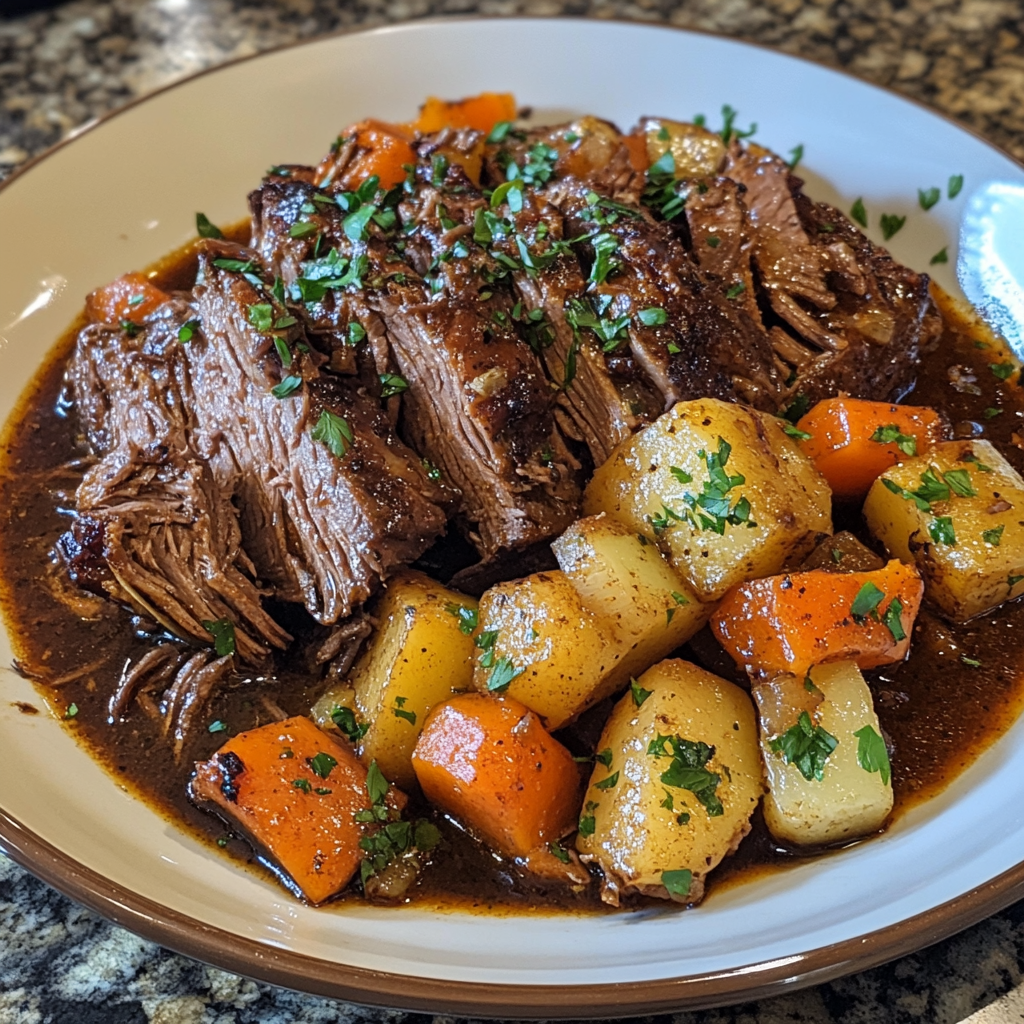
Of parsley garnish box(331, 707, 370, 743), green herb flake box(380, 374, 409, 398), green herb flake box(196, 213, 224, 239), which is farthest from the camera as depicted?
green herb flake box(196, 213, 224, 239)

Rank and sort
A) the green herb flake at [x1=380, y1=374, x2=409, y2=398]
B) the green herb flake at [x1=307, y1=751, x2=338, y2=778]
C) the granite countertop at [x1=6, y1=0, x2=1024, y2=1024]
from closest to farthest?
the green herb flake at [x1=307, y1=751, x2=338, y2=778], the green herb flake at [x1=380, y1=374, x2=409, y2=398], the granite countertop at [x1=6, y1=0, x2=1024, y2=1024]

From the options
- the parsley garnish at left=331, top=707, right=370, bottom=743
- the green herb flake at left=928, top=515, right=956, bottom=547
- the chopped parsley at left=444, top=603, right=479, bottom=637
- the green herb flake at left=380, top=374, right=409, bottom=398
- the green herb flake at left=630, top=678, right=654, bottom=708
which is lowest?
the green herb flake at left=928, top=515, right=956, bottom=547

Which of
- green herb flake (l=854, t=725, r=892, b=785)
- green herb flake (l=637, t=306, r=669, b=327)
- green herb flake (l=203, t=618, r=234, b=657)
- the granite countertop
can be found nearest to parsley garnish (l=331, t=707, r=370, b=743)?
green herb flake (l=203, t=618, r=234, b=657)

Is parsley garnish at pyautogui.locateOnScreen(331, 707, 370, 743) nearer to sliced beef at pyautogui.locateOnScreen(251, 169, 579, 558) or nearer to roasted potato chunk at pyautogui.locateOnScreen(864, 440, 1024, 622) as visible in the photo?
sliced beef at pyautogui.locateOnScreen(251, 169, 579, 558)

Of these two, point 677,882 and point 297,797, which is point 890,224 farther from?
point 297,797

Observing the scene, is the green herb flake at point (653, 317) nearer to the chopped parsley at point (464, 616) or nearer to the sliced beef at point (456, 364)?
the sliced beef at point (456, 364)

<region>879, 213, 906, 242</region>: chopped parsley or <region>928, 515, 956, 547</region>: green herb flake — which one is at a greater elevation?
<region>879, 213, 906, 242</region>: chopped parsley

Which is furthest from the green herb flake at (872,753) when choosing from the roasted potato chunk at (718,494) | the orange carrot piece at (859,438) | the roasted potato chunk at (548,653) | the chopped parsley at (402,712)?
the chopped parsley at (402,712)
